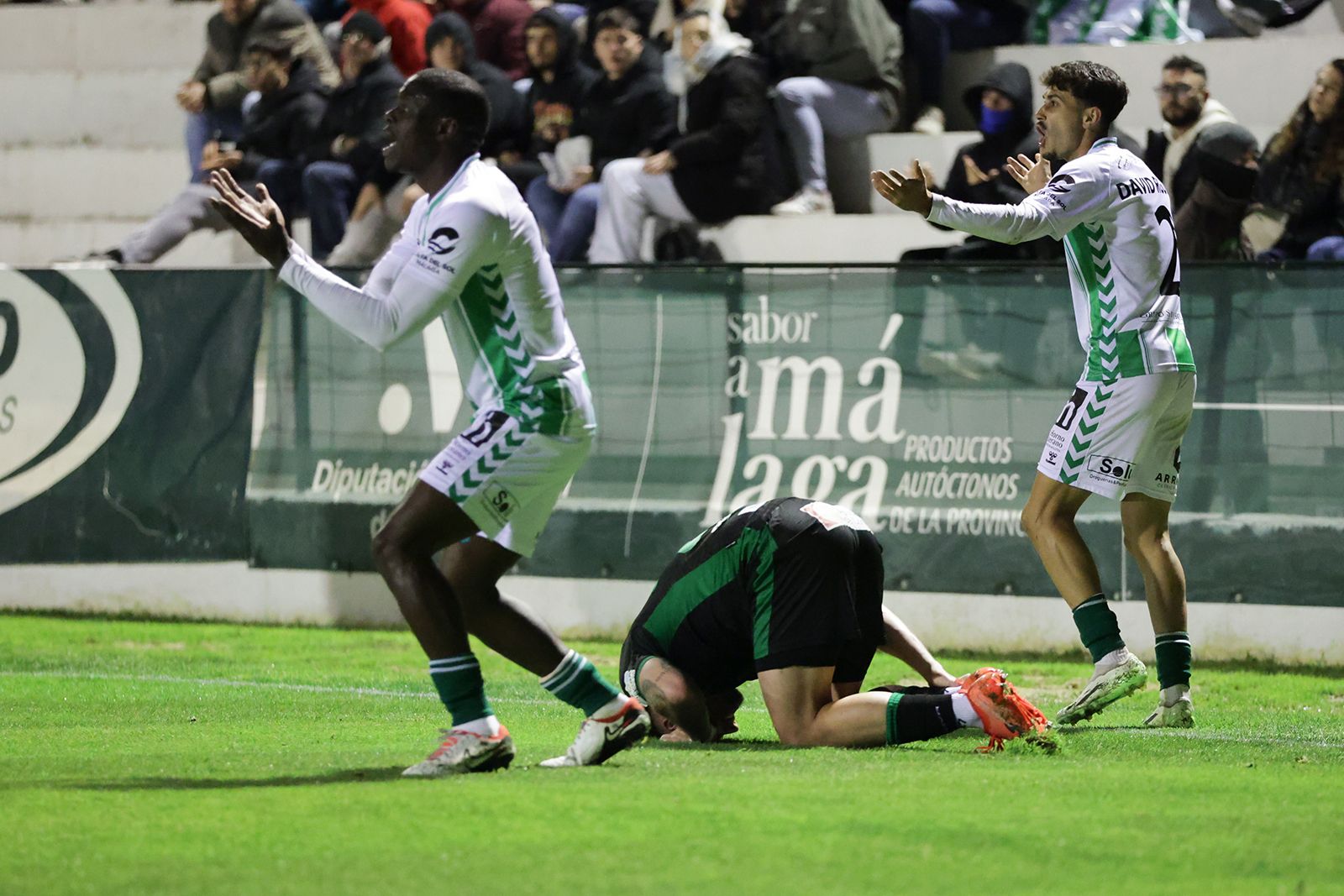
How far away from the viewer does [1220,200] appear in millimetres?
11203

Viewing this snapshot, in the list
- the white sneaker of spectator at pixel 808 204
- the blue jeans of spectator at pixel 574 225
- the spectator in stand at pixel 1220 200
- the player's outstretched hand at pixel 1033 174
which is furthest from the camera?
the blue jeans of spectator at pixel 574 225

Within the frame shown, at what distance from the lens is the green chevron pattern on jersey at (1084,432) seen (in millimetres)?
7422

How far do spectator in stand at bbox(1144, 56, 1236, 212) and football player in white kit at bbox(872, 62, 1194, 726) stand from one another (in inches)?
166

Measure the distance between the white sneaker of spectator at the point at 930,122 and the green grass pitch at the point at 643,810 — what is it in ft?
21.2

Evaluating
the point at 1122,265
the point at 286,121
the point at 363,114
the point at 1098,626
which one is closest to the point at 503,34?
the point at 363,114

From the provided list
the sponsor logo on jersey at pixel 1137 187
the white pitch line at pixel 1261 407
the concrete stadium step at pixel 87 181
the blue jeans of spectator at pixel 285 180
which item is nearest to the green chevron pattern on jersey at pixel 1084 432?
the sponsor logo on jersey at pixel 1137 187

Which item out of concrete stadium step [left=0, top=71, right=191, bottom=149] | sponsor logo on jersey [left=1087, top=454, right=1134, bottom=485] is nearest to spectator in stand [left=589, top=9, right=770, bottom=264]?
sponsor logo on jersey [left=1087, top=454, right=1134, bottom=485]

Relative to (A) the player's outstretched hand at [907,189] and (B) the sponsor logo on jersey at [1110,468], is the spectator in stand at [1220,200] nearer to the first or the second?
(B) the sponsor logo on jersey at [1110,468]

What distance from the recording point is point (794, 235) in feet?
43.2

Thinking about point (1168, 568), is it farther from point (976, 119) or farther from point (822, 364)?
point (976, 119)

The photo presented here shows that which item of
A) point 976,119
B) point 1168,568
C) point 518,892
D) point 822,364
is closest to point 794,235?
point 976,119

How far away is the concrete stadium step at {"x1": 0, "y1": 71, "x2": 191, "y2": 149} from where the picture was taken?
1877 cm

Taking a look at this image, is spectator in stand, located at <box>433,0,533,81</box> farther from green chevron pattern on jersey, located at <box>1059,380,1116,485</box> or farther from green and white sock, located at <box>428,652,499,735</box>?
green and white sock, located at <box>428,652,499,735</box>

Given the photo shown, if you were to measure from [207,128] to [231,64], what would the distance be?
1.88 feet
